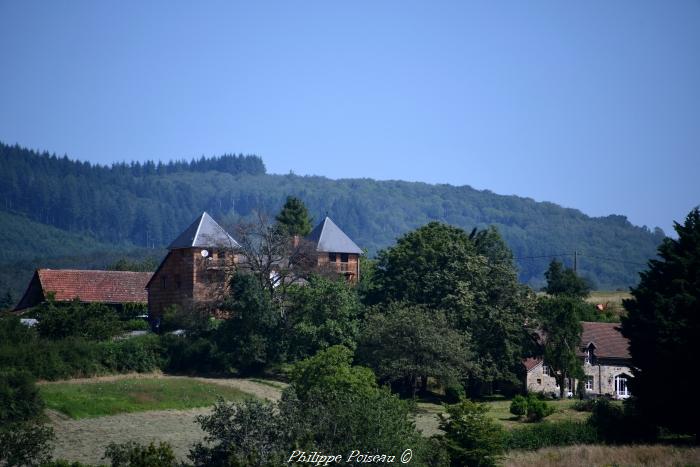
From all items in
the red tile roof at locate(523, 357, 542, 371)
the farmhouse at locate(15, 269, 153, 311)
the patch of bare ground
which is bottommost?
the patch of bare ground

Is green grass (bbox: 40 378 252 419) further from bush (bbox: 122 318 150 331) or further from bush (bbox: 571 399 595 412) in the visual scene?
bush (bbox: 571 399 595 412)

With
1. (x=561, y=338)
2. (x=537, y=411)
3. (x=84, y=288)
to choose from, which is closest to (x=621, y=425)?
(x=537, y=411)

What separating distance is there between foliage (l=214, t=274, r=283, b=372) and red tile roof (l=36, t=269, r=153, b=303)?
54.5ft

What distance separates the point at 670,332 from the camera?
41969 mm

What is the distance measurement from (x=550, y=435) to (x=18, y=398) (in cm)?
2094

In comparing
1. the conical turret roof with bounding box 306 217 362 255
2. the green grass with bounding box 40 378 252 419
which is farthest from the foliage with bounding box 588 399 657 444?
the conical turret roof with bounding box 306 217 362 255

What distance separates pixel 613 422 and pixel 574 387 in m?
15.6

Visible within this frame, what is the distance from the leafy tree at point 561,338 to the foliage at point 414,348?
19.6 feet

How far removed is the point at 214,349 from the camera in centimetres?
5216

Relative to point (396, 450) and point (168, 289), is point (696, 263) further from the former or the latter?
point (168, 289)

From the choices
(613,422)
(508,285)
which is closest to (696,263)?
(613,422)

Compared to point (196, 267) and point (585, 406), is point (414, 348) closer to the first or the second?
point (585, 406)

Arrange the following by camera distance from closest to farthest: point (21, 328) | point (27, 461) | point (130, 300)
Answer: point (27, 461), point (21, 328), point (130, 300)

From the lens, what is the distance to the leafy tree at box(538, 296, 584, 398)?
53.6m
